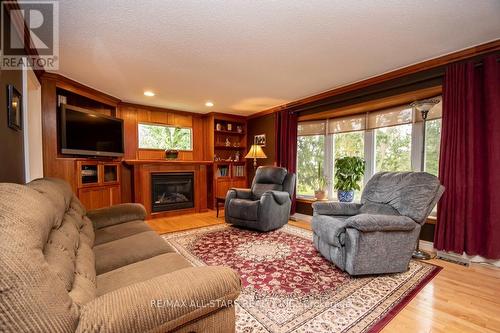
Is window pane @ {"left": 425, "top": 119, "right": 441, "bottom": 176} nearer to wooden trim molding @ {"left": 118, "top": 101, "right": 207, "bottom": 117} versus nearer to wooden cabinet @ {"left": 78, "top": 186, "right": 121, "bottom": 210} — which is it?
wooden trim molding @ {"left": 118, "top": 101, "right": 207, "bottom": 117}

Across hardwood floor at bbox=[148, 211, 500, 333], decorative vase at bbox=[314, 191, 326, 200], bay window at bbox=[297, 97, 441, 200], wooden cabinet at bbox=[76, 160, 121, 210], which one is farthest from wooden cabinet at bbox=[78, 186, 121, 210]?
hardwood floor at bbox=[148, 211, 500, 333]

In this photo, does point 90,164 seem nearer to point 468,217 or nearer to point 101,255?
point 101,255

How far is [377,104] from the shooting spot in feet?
11.2

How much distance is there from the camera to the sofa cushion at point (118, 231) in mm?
1830

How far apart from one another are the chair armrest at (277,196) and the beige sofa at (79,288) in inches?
85.2

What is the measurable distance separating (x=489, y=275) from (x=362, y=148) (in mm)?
2171

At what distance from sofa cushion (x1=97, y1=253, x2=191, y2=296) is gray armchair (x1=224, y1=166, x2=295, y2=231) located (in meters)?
2.00

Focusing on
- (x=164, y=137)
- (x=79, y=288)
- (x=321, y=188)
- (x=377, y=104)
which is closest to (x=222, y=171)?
(x=164, y=137)

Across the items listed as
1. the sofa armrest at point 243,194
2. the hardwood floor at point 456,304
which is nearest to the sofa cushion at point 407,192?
the hardwood floor at point 456,304

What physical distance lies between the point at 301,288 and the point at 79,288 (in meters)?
1.59

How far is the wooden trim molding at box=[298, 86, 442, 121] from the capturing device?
2.90 m

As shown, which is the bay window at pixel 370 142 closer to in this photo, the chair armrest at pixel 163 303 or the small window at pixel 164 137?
the small window at pixel 164 137

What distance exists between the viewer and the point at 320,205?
2.73 metres

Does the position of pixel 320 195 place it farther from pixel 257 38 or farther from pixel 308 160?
pixel 257 38
